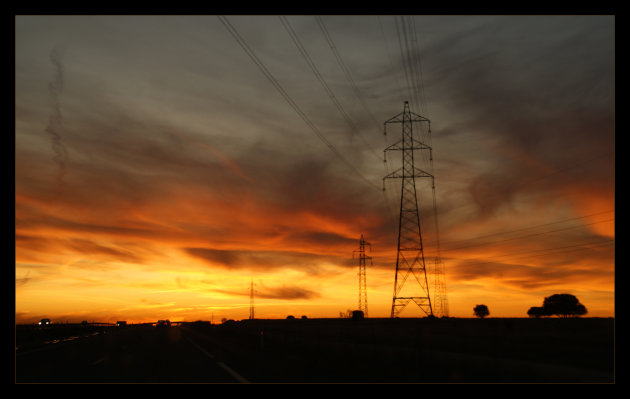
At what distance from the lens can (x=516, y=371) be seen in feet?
57.0

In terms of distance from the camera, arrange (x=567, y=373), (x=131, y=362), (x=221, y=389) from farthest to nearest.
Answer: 1. (x=131, y=362)
2. (x=567, y=373)
3. (x=221, y=389)

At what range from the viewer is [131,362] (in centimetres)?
2362
